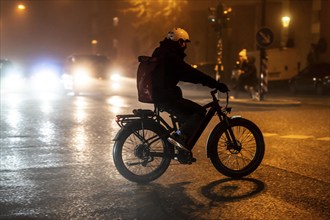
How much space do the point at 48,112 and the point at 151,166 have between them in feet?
29.5

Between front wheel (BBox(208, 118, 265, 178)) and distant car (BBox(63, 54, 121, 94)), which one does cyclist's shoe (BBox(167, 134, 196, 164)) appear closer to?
front wheel (BBox(208, 118, 265, 178))

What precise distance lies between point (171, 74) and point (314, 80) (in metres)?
20.4

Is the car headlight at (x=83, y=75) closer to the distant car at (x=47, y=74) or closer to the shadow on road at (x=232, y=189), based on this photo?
the distant car at (x=47, y=74)

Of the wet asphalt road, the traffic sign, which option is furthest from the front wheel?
the traffic sign

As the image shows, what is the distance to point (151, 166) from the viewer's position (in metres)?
6.87

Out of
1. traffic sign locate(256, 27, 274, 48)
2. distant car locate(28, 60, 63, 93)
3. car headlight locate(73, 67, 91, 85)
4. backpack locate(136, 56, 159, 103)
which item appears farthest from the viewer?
distant car locate(28, 60, 63, 93)

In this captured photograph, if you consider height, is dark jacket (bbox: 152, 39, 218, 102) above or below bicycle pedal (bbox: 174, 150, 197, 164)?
above

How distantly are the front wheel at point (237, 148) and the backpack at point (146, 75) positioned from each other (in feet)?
3.24

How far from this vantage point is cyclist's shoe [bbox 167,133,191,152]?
6.75 meters

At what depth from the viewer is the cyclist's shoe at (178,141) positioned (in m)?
6.75

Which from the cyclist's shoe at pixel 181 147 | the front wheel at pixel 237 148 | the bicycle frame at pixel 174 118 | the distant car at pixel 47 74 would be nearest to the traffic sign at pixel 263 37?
the front wheel at pixel 237 148

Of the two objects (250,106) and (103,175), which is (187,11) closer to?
(250,106)

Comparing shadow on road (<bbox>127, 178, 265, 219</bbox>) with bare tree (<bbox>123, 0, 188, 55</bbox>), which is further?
bare tree (<bbox>123, 0, 188, 55</bbox>)

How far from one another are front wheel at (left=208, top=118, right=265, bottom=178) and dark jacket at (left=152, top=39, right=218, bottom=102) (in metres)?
0.69
